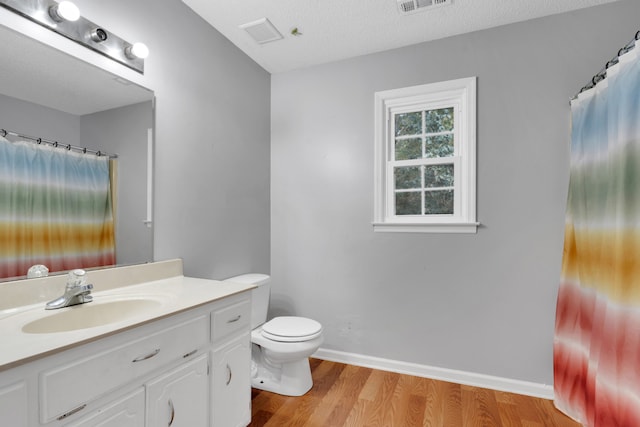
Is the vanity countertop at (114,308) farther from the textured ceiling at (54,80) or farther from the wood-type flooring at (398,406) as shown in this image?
the wood-type flooring at (398,406)

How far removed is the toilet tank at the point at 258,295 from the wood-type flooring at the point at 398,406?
1.58ft

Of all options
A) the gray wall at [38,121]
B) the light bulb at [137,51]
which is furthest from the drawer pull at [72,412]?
the light bulb at [137,51]

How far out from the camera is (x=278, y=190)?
9.34ft

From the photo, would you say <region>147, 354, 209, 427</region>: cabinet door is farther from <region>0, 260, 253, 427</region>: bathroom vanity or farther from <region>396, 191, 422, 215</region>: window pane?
<region>396, 191, 422, 215</region>: window pane

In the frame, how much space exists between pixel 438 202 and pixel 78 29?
7.86 feet

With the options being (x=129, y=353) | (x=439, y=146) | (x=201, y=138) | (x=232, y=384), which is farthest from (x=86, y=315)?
(x=439, y=146)

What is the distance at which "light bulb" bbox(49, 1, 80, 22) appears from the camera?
51.3 inches

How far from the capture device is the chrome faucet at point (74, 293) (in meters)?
1.21

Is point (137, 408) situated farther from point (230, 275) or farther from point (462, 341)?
point (462, 341)

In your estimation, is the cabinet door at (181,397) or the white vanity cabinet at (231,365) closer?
the cabinet door at (181,397)

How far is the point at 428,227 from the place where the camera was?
233 cm

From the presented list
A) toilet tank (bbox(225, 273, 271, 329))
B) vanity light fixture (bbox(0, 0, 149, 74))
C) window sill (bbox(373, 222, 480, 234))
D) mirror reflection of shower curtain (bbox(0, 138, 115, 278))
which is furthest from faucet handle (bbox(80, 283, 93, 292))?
window sill (bbox(373, 222, 480, 234))

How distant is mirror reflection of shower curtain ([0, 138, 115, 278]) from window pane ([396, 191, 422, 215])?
6.46ft

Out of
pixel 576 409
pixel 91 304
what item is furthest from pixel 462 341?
pixel 91 304
